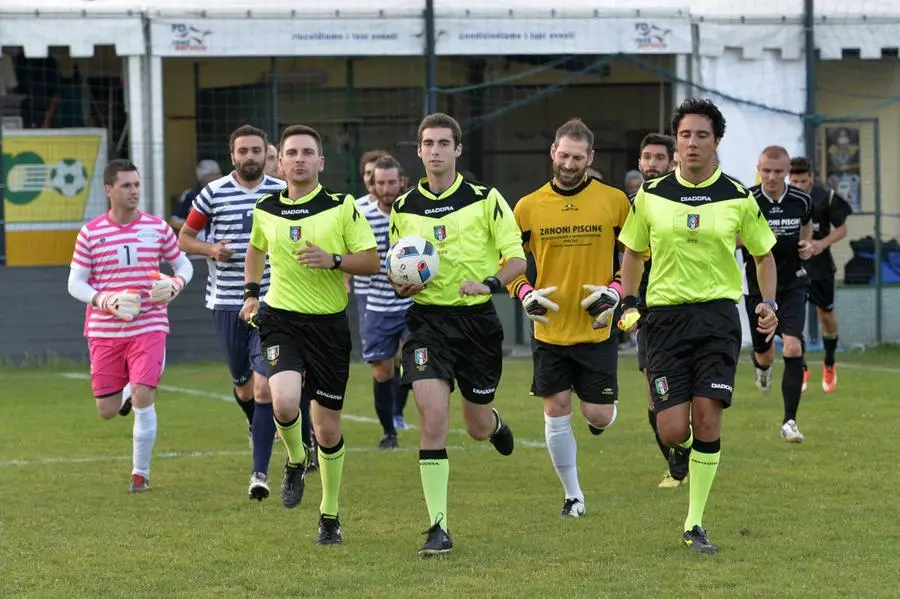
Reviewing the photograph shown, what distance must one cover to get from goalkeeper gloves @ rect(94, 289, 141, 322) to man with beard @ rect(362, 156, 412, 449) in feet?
8.53

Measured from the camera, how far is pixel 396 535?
8141 millimetres

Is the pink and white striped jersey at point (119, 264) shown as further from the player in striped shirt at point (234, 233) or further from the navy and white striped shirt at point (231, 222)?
the navy and white striped shirt at point (231, 222)

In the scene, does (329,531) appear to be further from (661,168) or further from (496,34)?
(496,34)

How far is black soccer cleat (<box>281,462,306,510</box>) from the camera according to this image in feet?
27.9

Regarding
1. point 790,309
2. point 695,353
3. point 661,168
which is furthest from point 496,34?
point 695,353

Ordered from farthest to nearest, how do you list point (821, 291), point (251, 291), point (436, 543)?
point (821, 291), point (251, 291), point (436, 543)

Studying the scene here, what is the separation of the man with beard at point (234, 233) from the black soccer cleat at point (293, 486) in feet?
4.20

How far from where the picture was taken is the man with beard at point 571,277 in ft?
28.3

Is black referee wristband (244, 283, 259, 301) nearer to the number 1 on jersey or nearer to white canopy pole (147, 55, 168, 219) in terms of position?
the number 1 on jersey

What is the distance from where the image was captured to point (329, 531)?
26.1 ft

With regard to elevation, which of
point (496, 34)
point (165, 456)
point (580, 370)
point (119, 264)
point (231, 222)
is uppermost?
point (496, 34)

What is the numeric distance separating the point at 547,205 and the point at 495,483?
2082 mm

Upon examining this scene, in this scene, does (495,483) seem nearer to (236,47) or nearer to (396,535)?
(396,535)

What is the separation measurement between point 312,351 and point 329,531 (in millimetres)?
928
